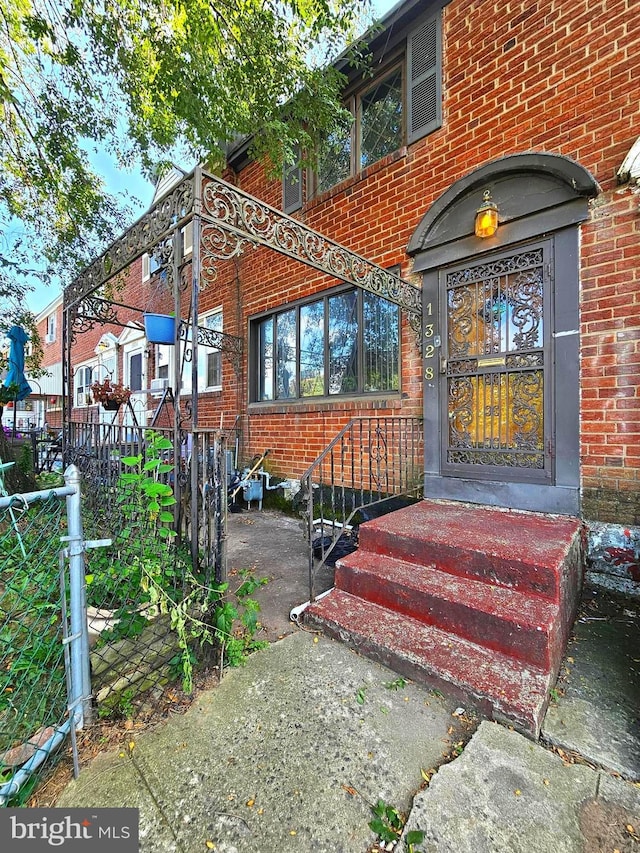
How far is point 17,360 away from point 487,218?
312 inches

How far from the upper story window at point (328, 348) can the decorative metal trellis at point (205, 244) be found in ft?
2.73

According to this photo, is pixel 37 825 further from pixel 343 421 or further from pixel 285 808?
pixel 343 421

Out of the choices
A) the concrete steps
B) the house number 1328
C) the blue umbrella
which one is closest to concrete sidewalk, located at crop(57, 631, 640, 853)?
the concrete steps

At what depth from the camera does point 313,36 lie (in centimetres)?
402

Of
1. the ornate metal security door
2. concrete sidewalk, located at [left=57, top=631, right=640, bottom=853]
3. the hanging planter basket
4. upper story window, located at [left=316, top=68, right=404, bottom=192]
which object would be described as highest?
upper story window, located at [left=316, top=68, right=404, bottom=192]

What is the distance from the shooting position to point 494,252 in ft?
11.4

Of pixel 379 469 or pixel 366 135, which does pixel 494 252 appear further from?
pixel 366 135

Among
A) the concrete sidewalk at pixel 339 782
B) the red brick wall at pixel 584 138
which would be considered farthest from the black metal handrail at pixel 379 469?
the concrete sidewalk at pixel 339 782

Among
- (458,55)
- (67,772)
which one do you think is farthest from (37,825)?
(458,55)

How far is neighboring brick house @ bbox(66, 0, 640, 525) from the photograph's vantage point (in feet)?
9.55

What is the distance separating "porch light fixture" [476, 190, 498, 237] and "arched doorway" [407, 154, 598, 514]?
0.08 metres

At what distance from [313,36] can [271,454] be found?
16.7ft

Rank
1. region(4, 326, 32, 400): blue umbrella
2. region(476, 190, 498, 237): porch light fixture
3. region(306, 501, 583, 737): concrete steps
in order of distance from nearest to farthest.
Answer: region(306, 501, 583, 737): concrete steps
region(476, 190, 498, 237): porch light fixture
region(4, 326, 32, 400): blue umbrella

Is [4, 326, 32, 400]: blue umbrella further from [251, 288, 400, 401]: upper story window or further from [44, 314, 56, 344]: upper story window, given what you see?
[44, 314, 56, 344]: upper story window
